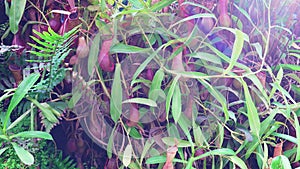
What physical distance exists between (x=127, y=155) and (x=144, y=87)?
0.11m

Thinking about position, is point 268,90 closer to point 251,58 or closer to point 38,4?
point 251,58

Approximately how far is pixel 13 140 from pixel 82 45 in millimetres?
187

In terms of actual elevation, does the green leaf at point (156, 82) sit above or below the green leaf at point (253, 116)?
above

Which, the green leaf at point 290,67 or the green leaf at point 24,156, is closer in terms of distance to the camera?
the green leaf at point 24,156

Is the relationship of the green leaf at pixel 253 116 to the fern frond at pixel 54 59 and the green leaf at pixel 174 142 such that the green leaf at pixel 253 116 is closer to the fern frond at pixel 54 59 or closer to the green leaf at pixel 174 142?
the green leaf at pixel 174 142

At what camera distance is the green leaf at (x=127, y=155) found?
0.49 meters

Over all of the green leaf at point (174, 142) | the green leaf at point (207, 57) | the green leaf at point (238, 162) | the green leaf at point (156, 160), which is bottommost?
the green leaf at point (238, 162)

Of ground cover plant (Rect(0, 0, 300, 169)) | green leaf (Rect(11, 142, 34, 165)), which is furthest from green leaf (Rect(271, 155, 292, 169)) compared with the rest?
green leaf (Rect(11, 142, 34, 165))

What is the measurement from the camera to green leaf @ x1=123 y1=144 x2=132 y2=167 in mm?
493

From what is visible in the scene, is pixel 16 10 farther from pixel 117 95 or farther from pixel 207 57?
pixel 207 57

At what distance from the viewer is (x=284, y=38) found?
62 cm

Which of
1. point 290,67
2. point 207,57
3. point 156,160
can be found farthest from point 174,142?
point 290,67

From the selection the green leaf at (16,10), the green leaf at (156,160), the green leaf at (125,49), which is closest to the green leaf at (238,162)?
the green leaf at (156,160)

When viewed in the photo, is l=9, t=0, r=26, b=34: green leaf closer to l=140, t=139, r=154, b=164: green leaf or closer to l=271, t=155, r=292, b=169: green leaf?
l=140, t=139, r=154, b=164: green leaf
